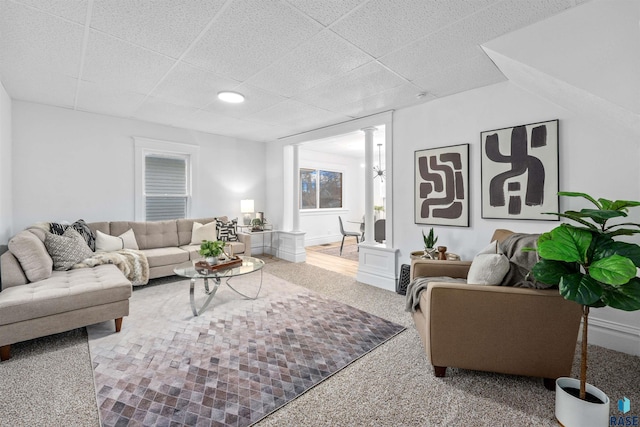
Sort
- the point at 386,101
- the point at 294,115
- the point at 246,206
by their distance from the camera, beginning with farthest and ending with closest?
the point at 246,206
the point at 294,115
the point at 386,101

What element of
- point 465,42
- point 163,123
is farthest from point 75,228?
point 465,42

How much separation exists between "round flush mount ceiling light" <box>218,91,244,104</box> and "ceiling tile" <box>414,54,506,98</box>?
6.69ft

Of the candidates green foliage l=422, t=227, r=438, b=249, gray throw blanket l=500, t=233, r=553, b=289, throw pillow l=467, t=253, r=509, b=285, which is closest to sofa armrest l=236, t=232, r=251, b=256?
green foliage l=422, t=227, r=438, b=249

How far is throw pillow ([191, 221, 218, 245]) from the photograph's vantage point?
466 cm

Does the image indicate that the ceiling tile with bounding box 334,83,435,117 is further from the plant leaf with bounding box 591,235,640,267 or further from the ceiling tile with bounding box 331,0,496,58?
the plant leaf with bounding box 591,235,640,267

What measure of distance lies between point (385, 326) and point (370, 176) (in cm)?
225

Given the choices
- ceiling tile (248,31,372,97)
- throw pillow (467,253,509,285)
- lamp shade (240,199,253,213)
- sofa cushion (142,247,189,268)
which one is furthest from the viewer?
lamp shade (240,199,253,213)

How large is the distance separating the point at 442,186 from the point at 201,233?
3737 millimetres

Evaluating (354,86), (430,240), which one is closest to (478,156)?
(430,240)

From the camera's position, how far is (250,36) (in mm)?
2170

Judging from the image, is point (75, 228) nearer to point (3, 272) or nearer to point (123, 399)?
point (3, 272)

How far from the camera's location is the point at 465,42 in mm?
2234

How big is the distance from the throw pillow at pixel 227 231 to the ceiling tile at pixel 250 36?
9.01 ft

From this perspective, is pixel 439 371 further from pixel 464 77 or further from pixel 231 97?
pixel 231 97
